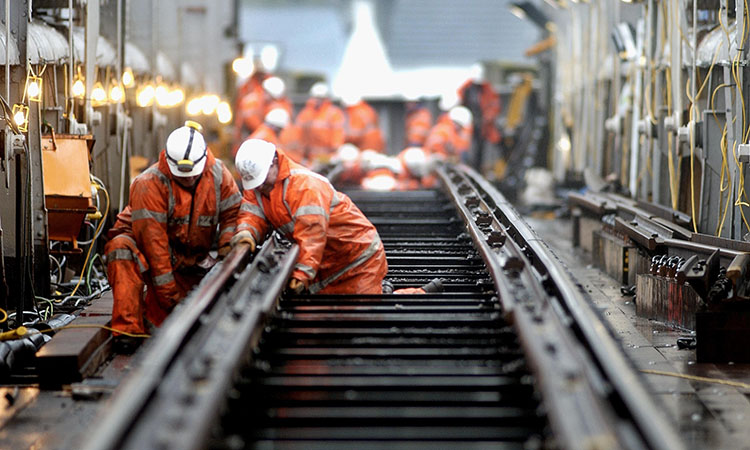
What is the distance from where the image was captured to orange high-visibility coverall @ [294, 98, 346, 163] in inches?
866

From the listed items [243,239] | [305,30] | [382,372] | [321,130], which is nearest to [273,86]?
[321,130]

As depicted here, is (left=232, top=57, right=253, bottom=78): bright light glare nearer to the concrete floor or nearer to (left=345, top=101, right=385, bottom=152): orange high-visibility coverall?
(left=345, top=101, right=385, bottom=152): orange high-visibility coverall

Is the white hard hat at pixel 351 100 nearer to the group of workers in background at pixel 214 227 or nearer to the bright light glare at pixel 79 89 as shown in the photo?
the bright light glare at pixel 79 89

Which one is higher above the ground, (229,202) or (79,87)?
(79,87)

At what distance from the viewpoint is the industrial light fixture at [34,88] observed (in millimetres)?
8758

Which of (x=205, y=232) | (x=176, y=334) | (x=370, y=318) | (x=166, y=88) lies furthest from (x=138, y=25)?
(x=176, y=334)

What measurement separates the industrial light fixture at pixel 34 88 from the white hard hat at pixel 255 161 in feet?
7.97

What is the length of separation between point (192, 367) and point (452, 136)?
16.2 m

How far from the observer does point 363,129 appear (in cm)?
2247

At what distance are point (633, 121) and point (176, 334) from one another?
10156mm

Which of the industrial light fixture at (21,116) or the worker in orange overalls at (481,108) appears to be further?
the worker in orange overalls at (481,108)

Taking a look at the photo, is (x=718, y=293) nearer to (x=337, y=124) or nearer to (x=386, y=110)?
(x=337, y=124)

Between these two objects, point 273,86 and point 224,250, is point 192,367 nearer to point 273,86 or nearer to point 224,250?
point 224,250

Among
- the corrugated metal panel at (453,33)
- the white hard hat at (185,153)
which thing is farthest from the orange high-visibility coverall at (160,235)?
the corrugated metal panel at (453,33)
